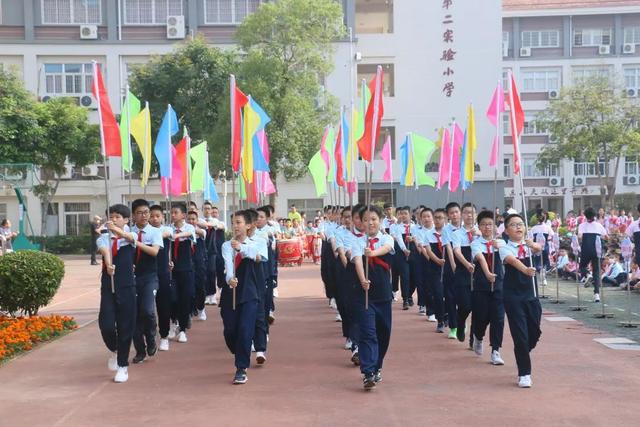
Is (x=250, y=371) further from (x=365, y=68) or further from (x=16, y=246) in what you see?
(x=365, y=68)

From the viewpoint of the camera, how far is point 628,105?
32594 millimetres

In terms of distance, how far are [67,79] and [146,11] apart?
4600 millimetres

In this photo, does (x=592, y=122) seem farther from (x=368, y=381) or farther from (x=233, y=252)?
(x=368, y=381)

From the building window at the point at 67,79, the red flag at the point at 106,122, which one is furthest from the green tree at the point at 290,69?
the red flag at the point at 106,122

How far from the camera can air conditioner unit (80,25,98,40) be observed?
1298 inches

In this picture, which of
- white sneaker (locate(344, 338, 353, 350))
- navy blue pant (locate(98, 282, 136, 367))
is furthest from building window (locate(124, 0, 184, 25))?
navy blue pant (locate(98, 282, 136, 367))

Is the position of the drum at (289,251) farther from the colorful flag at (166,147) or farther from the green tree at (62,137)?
the colorful flag at (166,147)

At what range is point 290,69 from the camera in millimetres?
25234

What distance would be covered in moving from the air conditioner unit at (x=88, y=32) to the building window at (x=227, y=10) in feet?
15.8

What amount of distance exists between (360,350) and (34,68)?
1183 inches

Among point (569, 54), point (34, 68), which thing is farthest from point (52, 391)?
point (569, 54)

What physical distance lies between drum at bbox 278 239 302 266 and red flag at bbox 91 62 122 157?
1396cm

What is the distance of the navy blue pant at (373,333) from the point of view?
269 inches

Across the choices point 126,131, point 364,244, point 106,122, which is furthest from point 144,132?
point 364,244
